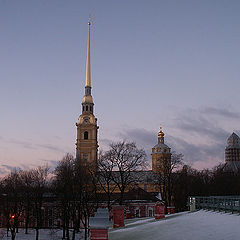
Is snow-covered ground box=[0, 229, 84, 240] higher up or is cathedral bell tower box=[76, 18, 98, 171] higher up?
cathedral bell tower box=[76, 18, 98, 171]

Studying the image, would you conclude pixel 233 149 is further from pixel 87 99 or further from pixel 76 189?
pixel 76 189

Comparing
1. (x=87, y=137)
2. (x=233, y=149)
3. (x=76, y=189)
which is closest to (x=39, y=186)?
(x=76, y=189)

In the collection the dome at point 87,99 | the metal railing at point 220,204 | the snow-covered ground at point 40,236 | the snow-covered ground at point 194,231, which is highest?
the dome at point 87,99

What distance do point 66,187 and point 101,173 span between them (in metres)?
5.40

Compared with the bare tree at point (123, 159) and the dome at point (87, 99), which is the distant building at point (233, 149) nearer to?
the dome at point (87, 99)

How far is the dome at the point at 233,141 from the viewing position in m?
128

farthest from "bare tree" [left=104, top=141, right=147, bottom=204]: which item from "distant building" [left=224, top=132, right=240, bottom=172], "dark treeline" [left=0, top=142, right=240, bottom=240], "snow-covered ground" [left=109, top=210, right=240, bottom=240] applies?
"distant building" [left=224, top=132, right=240, bottom=172]

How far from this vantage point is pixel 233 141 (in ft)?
426

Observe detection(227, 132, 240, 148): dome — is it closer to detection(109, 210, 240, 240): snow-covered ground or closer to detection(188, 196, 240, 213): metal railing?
detection(188, 196, 240, 213): metal railing

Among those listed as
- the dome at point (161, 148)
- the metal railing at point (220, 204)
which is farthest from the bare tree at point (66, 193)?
the dome at point (161, 148)

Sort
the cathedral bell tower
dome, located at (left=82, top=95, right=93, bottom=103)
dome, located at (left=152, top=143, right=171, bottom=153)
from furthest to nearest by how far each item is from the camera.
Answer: dome, located at (left=152, top=143, right=171, bottom=153) → dome, located at (left=82, top=95, right=93, bottom=103) → the cathedral bell tower

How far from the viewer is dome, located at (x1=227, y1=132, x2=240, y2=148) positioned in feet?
422

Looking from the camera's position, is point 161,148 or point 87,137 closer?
point 87,137

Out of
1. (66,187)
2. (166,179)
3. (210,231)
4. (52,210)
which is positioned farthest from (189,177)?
(210,231)
